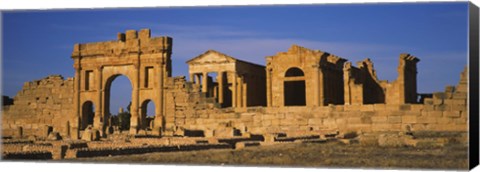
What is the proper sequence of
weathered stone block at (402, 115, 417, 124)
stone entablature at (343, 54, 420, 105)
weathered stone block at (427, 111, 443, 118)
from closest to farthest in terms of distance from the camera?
weathered stone block at (427, 111, 443, 118), weathered stone block at (402, 115, 417, 124), stone entablature at (343, 54, 420, 105)

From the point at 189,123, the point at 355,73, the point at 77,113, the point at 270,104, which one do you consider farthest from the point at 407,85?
the point at 77,113

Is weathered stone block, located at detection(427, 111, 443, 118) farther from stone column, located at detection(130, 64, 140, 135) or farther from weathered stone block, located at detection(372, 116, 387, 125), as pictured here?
stone column, located at detection(130, 64, 140, 135)

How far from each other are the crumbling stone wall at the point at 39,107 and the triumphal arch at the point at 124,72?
92cm

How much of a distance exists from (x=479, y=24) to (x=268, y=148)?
5.84 meters

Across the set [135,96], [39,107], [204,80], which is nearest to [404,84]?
[204,80]

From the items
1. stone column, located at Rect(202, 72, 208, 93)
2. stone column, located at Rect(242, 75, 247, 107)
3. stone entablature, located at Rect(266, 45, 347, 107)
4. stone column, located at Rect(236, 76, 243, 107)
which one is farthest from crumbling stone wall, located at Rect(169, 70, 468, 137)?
stone column, located at Rect(202, 72, 208, 93)

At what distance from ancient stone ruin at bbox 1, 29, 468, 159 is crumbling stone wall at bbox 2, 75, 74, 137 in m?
0.04

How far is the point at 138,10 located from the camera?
2003 centimetres

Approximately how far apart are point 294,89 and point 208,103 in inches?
569

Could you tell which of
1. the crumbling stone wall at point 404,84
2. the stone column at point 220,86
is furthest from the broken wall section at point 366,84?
the stone column at point 220,86

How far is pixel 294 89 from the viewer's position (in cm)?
4172

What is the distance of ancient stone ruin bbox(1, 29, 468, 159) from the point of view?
21.8m

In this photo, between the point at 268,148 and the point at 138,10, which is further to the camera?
the point at 138,10

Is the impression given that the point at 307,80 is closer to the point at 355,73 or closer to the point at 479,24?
the point at 355,73
